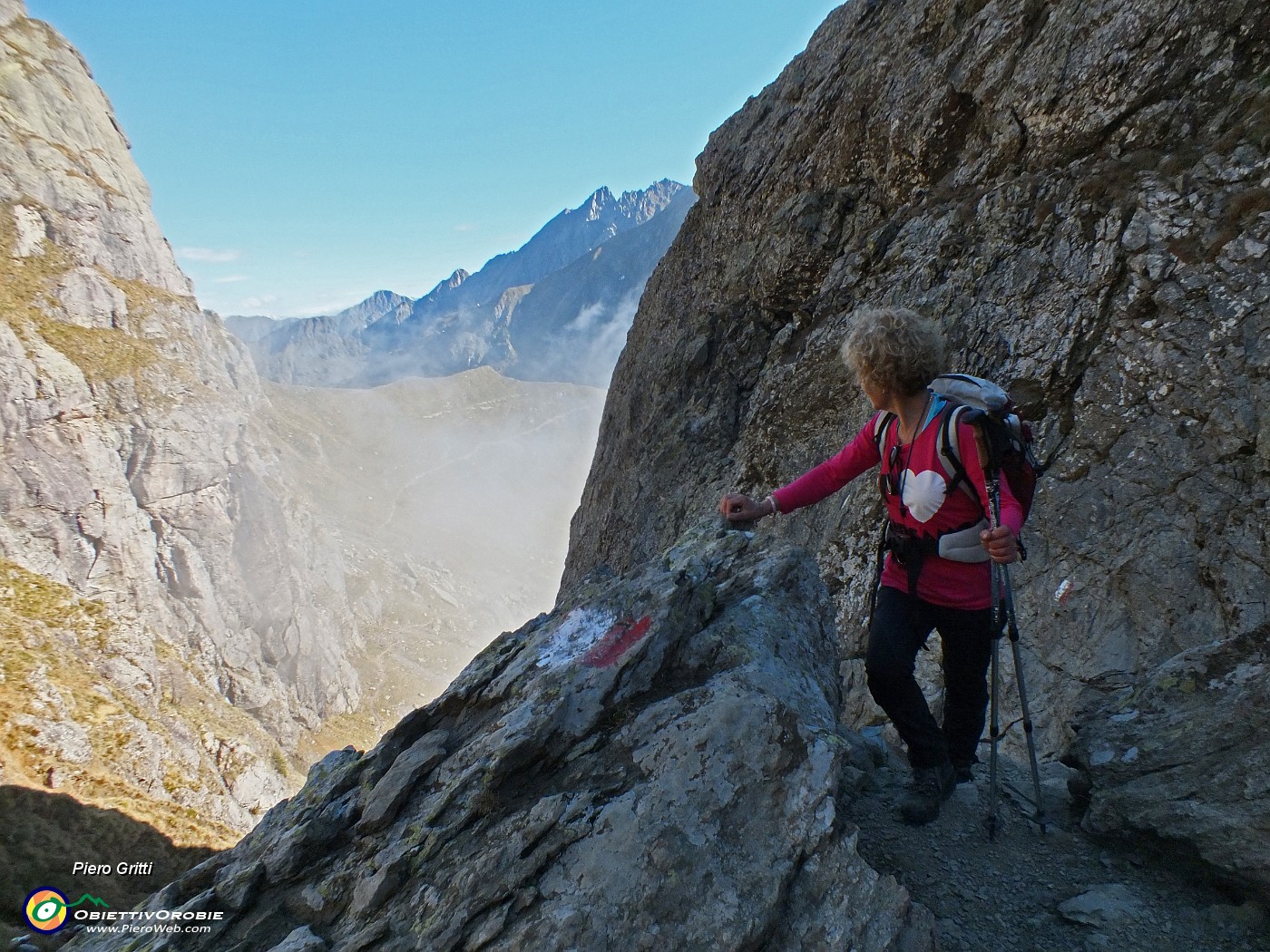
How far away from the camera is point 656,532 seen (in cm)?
2105

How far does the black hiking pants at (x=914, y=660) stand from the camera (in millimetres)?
5984

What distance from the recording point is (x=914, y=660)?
623 cm

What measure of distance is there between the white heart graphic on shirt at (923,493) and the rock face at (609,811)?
76.0 inches

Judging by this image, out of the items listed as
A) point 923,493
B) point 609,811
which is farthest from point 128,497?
point 923,493

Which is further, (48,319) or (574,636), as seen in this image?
(48,319)

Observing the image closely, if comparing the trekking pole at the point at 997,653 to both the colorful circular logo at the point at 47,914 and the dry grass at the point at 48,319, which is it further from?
the dry grass at the point at 48,319

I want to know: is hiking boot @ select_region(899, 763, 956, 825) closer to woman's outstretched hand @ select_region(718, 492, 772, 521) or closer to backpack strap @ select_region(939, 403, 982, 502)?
backpack strap @ select_region(939, 403, 982, 502)

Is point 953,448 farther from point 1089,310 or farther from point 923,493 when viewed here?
point 1089,310

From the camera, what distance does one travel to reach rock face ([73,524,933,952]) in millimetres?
4496

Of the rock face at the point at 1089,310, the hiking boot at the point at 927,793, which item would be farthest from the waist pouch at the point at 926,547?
the rock face at the point at 1089,310

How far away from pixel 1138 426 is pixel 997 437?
21.9 feet

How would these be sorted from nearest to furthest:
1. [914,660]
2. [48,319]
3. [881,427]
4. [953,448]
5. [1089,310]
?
[953,448]
[914,660]
[881,427]
[1089,310]
[48,319]

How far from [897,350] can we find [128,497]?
10528 cm

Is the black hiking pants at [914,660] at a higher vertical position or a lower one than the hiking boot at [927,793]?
higher
